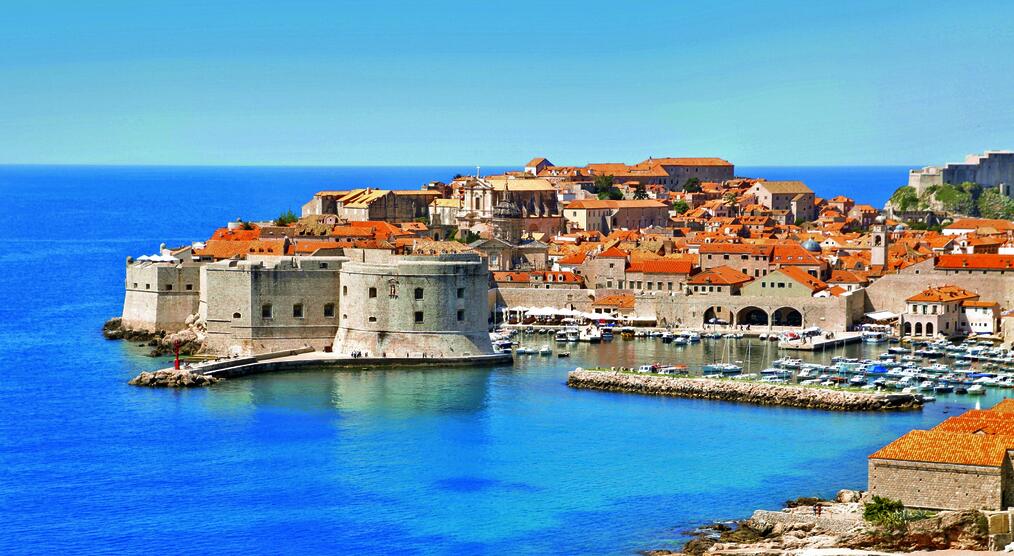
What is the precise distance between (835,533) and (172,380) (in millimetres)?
20991

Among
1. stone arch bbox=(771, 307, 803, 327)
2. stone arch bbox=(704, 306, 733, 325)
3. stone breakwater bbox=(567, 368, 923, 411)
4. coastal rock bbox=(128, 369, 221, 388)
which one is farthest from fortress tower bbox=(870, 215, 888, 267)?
coastal rock bbox=(128, 369, 221, 388)

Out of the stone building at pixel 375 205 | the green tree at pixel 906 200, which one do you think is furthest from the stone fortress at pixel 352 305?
the green tree at pixel 906 200

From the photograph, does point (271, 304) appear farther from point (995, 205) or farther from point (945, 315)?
point (995, 205)

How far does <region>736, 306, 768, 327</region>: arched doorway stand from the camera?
177ft

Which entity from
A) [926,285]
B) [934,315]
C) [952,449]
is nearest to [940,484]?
[952,449]

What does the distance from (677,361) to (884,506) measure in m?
21.4

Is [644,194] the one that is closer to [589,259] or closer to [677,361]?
[589,259]

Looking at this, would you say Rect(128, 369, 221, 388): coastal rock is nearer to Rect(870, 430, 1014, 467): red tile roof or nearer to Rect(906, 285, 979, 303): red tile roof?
Rect(870, 430, 1014, 467): red tile roof

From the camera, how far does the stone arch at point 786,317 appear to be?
Result: 2110 inches

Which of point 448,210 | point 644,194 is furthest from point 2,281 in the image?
point 644,194

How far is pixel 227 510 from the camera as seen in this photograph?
28922 millimetres

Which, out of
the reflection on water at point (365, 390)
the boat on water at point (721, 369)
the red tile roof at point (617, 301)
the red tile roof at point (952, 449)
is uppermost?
the red tile roof at point (617, 301)

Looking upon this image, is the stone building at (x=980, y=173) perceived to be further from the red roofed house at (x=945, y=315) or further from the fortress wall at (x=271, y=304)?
the fortress wall at (x=271, y=304)

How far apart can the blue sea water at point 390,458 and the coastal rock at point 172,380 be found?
53 cm
